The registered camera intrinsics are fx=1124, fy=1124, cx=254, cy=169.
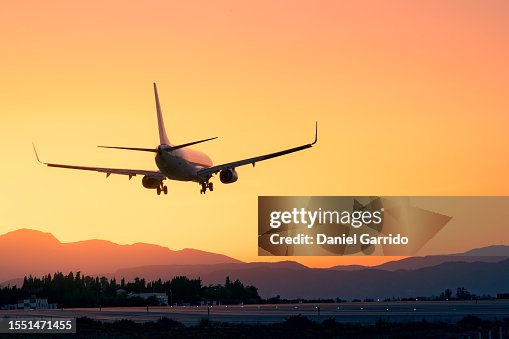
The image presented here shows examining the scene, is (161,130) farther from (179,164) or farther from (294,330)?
(294,330)

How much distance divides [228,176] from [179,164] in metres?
6.66

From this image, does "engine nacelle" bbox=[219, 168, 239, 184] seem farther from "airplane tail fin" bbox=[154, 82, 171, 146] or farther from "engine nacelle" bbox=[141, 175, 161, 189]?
"airplane tail fin" bbox=[154, 82, 171, 146]

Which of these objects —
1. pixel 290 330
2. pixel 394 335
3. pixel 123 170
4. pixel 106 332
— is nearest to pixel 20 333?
pixel 106 332

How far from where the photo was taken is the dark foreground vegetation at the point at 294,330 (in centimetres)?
11238

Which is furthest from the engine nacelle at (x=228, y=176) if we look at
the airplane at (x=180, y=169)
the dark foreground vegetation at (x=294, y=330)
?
the dark foreground vegetation at (x=294, y=330)

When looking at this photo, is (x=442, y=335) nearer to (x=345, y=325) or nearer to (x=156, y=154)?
(x=345, y=325)

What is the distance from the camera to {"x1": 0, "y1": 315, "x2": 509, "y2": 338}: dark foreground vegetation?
112 m

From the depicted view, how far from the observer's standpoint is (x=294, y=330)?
122 meters

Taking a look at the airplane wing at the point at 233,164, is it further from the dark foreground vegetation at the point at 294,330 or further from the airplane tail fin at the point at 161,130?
the dark foreground vegetation at the point at 294,330

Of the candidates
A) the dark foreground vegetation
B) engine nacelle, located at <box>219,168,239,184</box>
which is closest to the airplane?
engine nacelle, located at <box>219,168,239,184</box>

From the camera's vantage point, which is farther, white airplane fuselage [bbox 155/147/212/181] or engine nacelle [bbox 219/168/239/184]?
engine nacelle [bbox 219/168/239/184]

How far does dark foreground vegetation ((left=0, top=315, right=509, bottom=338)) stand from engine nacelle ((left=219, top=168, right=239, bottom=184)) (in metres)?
17.2

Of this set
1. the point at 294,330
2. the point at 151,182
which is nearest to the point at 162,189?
the point at 151,182

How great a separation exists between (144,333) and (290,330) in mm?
15912
